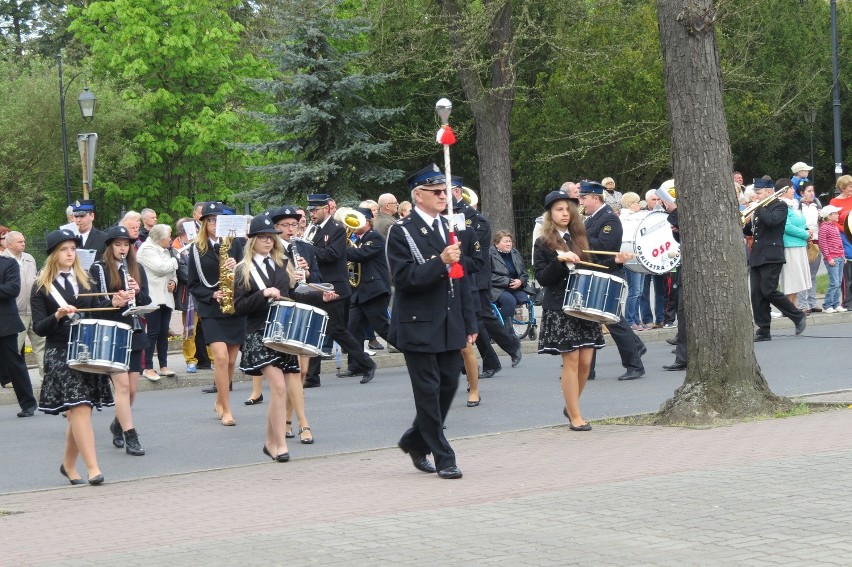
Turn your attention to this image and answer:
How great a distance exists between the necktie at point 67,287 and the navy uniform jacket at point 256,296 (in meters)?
1.30

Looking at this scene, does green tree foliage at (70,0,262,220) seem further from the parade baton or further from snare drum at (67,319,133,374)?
the parade baton

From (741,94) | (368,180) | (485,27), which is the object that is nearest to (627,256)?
(485,27)

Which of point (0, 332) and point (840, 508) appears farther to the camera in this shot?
point (0, 332)

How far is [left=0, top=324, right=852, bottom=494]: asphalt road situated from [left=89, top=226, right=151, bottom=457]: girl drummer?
210 millimetres

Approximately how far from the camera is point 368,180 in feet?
104

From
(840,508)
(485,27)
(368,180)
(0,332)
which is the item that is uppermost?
(485,27)

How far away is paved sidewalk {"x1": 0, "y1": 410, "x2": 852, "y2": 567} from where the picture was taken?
22.1ft

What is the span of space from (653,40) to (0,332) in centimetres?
2471

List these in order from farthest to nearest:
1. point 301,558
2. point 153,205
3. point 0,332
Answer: point 153,205 < point 0,332 < point 301,558

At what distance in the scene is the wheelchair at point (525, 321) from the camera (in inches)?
785

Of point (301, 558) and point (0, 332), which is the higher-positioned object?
point (0, 332)

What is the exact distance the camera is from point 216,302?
13.0 meters

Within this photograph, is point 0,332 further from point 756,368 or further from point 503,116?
point 503,116

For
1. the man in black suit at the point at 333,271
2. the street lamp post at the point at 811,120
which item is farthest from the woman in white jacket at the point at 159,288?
the street lamp post at the point at 811,120
